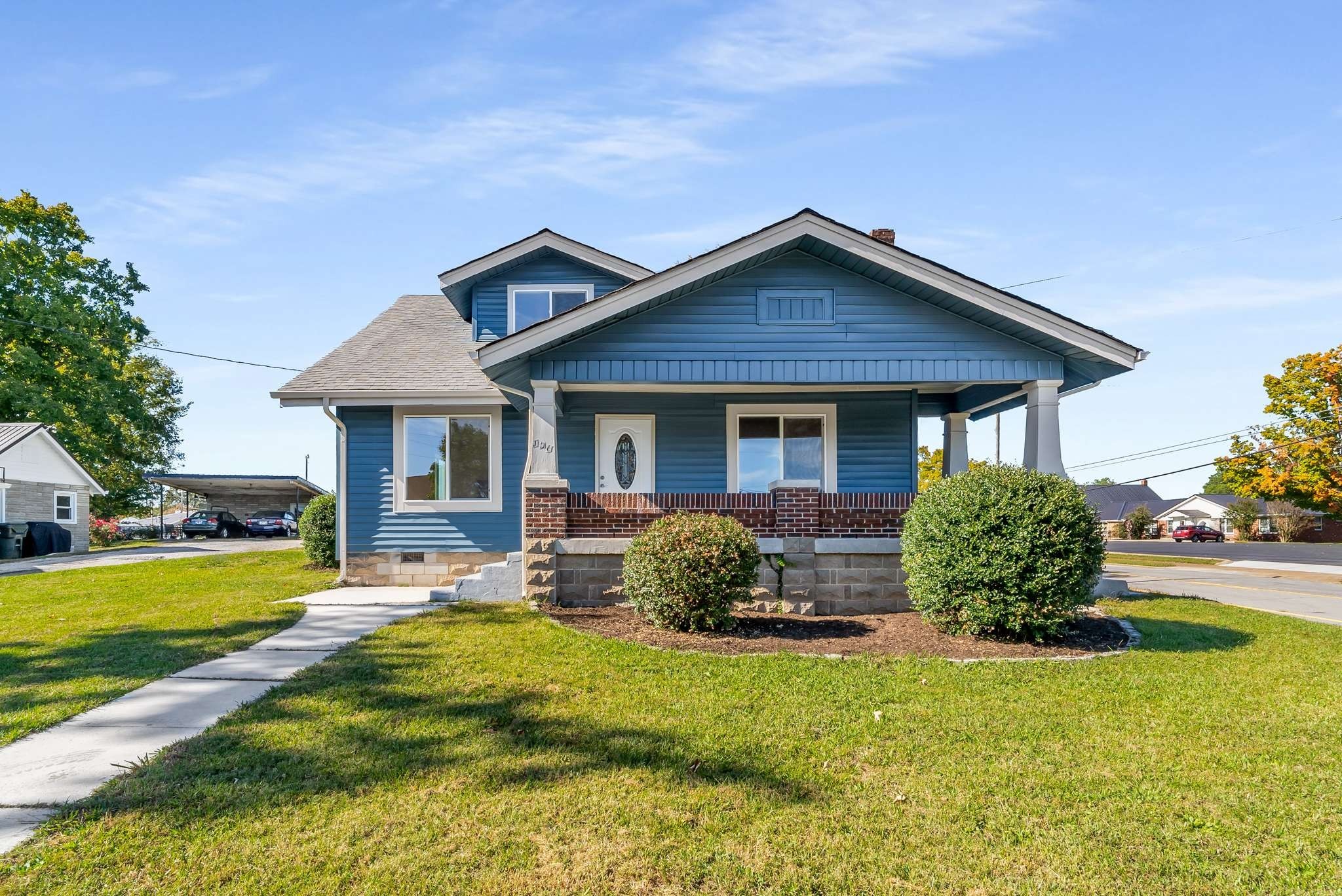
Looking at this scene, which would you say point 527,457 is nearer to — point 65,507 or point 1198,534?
point 65,507

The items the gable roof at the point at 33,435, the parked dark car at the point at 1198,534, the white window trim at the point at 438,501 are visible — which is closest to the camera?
the white window trim at the point at 438,501

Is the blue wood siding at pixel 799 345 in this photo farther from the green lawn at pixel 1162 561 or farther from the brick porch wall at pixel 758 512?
the green lawn at pixel 1162 561

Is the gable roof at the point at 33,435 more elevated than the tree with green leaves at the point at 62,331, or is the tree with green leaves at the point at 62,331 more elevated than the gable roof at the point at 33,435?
the tree with green leaves at the point at 62,331

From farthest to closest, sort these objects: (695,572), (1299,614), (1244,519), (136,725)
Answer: (1244,519), (1299,614), (695,572), (136,725)

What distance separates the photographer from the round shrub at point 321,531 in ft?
51.0

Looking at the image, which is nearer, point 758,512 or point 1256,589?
point 758,512

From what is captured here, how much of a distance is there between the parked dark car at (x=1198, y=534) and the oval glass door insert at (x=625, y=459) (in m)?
56.5

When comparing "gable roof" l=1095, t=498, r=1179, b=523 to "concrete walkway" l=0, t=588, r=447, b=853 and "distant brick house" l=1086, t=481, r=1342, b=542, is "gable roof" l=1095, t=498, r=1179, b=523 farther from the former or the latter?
"concrete walkway" l=0, t=588, r=447, b=853

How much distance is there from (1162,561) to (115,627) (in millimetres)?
30369

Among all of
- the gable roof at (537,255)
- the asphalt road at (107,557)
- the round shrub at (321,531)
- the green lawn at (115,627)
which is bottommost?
the asphalt road at (107,557)

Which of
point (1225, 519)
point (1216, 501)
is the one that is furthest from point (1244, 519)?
point (1216, 501)

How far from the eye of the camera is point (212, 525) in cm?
4181

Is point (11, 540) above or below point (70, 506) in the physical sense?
below

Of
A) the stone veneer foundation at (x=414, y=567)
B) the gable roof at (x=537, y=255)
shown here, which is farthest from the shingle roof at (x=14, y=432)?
the gable roof at (x=537, y=255)
